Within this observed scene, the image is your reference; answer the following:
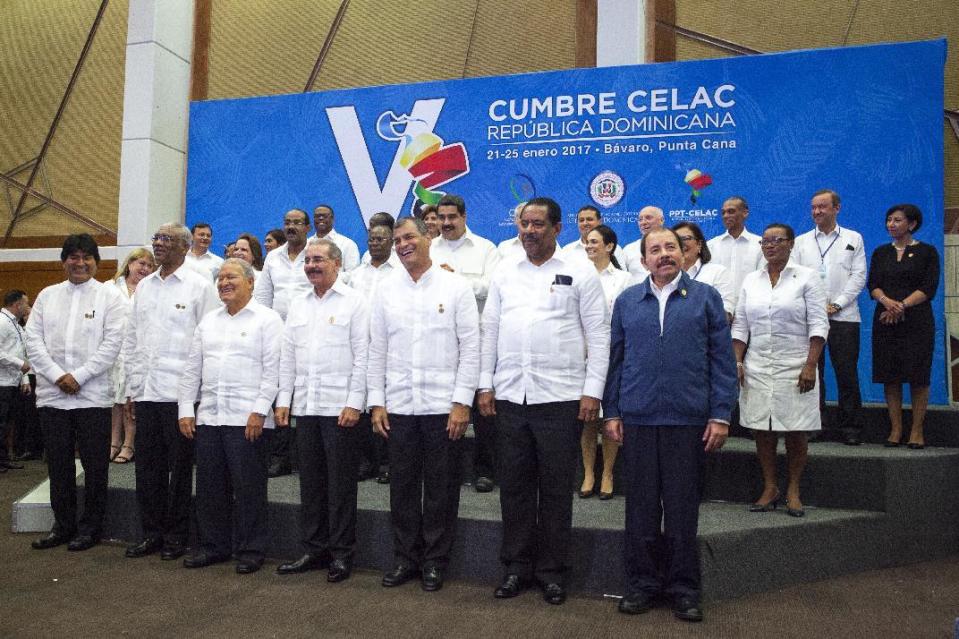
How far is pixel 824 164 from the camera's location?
19.6 ft

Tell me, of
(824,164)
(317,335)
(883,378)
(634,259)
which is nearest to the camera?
(317,335)

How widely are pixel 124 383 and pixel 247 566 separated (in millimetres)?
2592

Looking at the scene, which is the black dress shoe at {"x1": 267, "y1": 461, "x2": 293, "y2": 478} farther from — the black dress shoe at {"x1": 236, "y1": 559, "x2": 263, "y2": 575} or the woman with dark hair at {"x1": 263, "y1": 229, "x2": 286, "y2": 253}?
the woman with dark hair at {"x1": 263, "y1": 229, "x2": 286, "y2": 253}

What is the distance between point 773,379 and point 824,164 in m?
2.63

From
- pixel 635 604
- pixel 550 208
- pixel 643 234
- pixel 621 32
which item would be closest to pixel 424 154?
pixel 621 32

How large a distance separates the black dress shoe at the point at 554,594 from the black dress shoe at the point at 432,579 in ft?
1.55

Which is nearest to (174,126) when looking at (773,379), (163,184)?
(163,184)

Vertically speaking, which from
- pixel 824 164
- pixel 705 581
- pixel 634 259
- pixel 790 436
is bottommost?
pixel 705 581

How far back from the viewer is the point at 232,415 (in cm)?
388

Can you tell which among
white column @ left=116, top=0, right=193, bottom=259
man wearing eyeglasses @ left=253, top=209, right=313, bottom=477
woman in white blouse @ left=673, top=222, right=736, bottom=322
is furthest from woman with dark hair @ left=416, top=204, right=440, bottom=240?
white column @ left=116, top=0, right=193, bottom=259

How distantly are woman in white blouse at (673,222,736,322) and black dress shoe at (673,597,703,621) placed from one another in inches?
73.8

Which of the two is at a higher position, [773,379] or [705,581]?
[773,379]

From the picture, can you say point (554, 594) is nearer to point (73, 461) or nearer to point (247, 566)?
point (247, 566)

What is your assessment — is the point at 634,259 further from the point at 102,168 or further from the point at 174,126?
the point at 102,168
